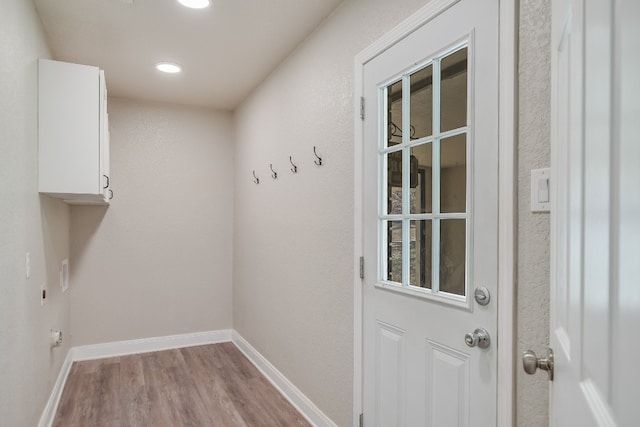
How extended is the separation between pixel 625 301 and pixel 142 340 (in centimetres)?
441

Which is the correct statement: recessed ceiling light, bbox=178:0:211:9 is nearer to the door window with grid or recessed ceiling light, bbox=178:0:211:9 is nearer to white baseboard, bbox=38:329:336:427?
the door window with grid

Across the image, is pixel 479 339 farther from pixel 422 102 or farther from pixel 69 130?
pixel 69 130

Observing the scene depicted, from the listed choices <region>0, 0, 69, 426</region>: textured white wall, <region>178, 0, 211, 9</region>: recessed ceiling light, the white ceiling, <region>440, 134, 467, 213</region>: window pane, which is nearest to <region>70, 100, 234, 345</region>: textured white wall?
the white ceiling

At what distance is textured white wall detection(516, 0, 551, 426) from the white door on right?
1.04 ft

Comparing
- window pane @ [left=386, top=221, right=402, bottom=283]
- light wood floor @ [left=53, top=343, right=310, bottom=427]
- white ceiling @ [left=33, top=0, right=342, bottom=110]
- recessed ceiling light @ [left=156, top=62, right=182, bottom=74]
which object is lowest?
light wood floor @ [left=53, top=343, right=310, bottom=427]

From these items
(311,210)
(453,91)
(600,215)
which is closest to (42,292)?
(311,210)

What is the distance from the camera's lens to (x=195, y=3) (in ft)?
7.45

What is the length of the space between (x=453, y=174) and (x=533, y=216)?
0.38 meters

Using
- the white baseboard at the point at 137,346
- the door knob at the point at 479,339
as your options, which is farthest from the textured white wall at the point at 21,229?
the door knob at the point at 479,339

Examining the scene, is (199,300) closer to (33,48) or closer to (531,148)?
(33,48)

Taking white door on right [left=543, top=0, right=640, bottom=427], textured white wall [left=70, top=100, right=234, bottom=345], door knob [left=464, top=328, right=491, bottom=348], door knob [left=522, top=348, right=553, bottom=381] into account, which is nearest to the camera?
white door on right [left=543, top=0, right=640, bottom=427]

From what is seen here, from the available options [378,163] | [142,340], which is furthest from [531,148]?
[142,340]

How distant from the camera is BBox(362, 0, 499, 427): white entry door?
138 centimetres

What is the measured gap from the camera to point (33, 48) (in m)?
2.26
